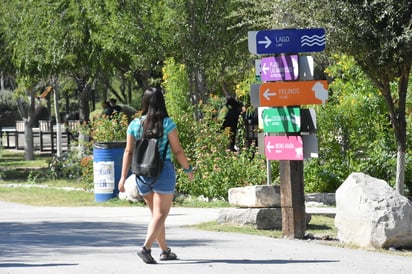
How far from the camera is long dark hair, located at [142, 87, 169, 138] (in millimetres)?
8969

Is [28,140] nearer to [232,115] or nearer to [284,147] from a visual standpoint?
[232,115]

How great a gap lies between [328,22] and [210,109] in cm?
554

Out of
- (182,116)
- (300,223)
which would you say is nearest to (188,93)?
(182,116)

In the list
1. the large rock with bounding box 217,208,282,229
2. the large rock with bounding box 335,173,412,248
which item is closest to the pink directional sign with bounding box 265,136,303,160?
the large rock with bounding box 335,173,412,248

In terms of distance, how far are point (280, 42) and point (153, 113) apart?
2859 millimetres

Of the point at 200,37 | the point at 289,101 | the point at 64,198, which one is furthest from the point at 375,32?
the point at 64,198

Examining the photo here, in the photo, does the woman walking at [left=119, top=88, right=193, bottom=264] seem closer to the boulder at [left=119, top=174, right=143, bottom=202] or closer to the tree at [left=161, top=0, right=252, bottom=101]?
the boulder at [left=119, top=174, right=143, bottom=202]

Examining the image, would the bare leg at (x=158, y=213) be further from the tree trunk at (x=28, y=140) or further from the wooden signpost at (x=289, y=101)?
the tree trunk at (x=28, y=140)

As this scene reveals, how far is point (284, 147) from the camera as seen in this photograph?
1145 centimetres

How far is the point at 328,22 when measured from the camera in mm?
12844

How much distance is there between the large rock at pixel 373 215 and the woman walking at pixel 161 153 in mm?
2546

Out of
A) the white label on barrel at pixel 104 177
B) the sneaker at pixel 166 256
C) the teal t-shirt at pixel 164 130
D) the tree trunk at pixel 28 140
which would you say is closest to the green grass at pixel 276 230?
the sneaker at pixel 166 256

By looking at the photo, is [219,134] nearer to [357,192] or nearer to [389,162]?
[389,162]

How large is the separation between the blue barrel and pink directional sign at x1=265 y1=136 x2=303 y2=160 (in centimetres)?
596
